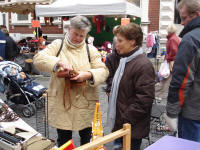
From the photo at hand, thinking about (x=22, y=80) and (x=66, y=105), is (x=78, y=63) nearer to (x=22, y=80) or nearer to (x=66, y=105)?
(x=66, y=105)

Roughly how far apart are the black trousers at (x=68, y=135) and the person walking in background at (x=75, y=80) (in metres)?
0.05

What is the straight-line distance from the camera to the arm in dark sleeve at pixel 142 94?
1.94m

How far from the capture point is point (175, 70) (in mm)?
1968

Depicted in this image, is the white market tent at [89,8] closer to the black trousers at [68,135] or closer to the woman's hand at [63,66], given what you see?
the black trousers at [68,135]

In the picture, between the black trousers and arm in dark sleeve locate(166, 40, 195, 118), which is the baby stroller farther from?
arm in dark sleeve locate(166, 40, 195, 118)

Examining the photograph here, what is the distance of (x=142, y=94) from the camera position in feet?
6.41

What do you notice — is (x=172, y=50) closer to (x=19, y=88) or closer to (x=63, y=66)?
(x=19, y=88)

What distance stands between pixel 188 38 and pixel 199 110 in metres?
0.59

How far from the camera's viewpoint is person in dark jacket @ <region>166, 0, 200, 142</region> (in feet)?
6.21

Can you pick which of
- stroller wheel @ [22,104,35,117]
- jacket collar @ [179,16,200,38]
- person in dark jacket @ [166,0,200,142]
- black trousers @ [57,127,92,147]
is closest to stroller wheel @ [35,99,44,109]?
stroller wheel @ [22,104,35,117]

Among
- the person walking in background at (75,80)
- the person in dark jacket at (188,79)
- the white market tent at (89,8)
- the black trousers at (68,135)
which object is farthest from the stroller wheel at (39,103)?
the white market tent at (89,8)

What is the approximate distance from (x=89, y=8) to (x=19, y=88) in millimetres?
4018

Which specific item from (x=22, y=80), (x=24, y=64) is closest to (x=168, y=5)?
(x=24, y=64)

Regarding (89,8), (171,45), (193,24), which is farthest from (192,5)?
(89,8)
